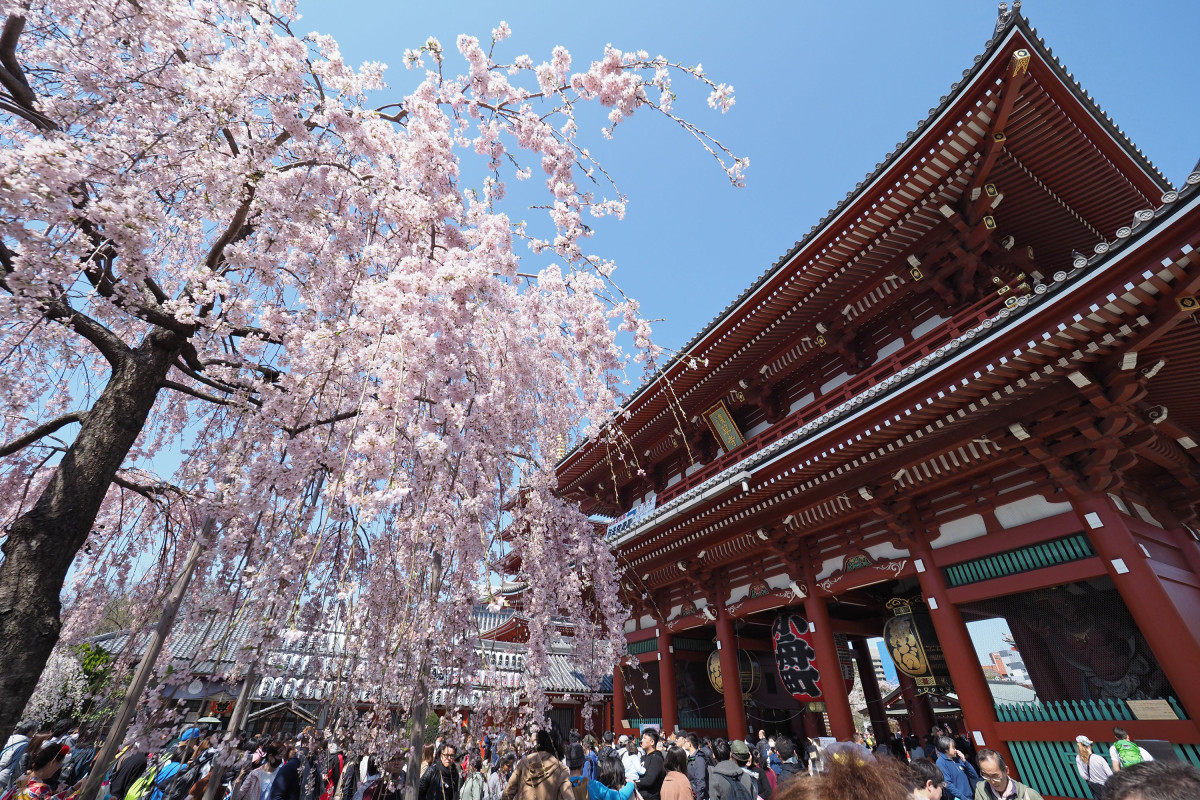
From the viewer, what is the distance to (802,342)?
9.45m

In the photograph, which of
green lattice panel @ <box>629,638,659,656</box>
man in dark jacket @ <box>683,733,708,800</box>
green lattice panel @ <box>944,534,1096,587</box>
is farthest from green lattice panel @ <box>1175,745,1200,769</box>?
green lattice panel @ <box>629,638,659,656</box>

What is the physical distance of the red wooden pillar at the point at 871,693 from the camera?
10523mm

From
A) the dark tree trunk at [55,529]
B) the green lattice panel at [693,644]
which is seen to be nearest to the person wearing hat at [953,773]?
the green lattice panel at [693,644]

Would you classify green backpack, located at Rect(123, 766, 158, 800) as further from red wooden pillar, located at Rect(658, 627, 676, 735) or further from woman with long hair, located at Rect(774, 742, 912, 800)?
red wooden pillar, located at Rect(658, 627, 676, 735)

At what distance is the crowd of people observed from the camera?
137 centimetres

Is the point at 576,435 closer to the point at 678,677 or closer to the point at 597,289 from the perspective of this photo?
the point at 597,289

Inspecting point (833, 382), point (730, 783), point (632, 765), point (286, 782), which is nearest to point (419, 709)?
point (730, 783)

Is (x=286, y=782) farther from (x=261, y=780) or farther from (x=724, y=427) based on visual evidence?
(x=724, y=427)

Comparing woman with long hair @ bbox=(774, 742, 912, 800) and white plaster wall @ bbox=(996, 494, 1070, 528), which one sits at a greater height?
white plaster wall @ bbox=(996, 494, 1070, 528)

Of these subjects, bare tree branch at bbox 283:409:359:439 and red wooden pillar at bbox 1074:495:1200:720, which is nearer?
bare tree branch at bbox 283:409:359:439

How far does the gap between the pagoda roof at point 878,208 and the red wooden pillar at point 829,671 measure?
4.41 m

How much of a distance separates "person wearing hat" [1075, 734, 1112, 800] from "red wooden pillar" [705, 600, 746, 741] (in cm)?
485

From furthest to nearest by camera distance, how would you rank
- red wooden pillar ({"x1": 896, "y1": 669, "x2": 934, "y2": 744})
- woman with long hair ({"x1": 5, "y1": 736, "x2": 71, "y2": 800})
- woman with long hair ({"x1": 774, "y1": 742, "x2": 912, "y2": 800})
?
red wooden pillar ({"x1": 896, "y1": 669, "x2": 934, "y2": 744}) → woman with long hair ({"x1": 5, "y1": 736, "x2": 71, "y2": 800}) → woman with long hair ({"x1": 774, "y1": 742, "x2": 912, "y2": 800})

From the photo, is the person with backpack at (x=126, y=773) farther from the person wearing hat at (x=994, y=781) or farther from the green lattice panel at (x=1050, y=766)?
the green lattice panel at (x=1050, y=766)
